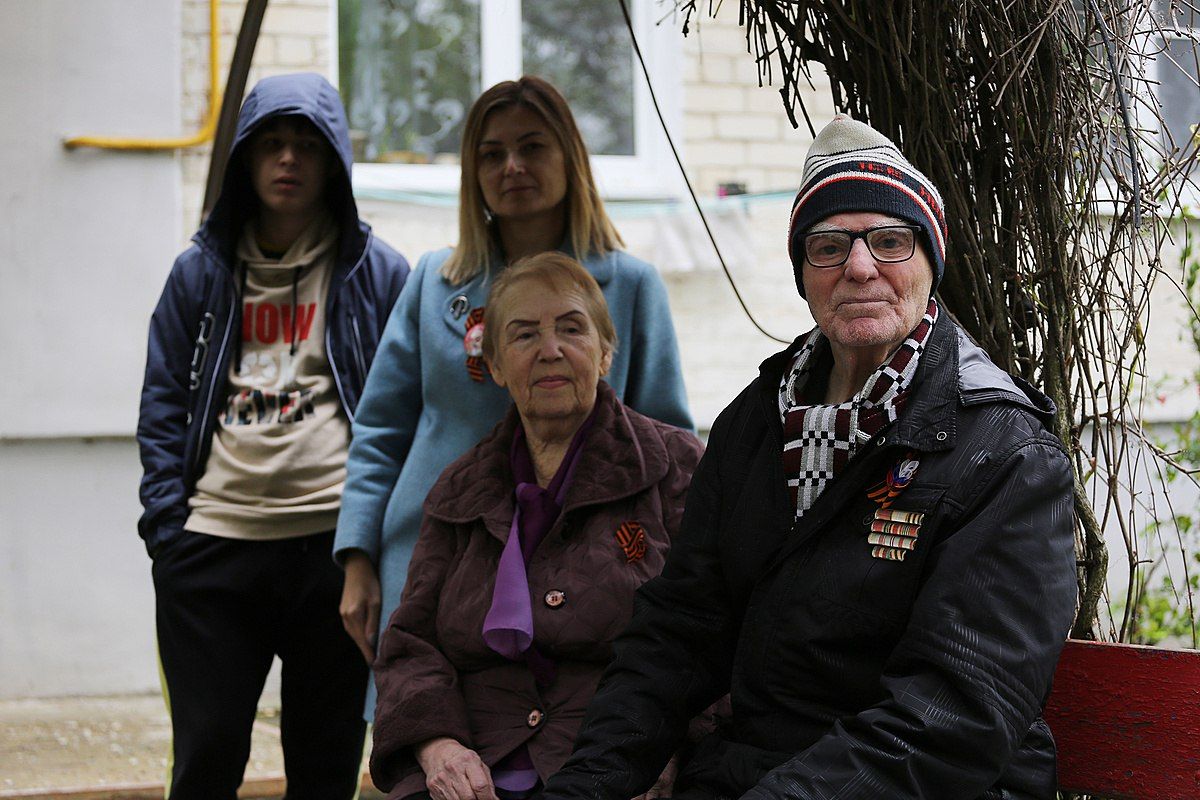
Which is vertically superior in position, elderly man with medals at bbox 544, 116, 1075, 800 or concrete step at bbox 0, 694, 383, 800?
elderly man with medals at bbox 544, 116, 1075, 800

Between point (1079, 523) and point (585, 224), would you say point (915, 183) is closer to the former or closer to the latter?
point (1079, 523)

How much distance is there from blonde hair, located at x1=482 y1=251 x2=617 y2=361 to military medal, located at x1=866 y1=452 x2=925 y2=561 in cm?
101

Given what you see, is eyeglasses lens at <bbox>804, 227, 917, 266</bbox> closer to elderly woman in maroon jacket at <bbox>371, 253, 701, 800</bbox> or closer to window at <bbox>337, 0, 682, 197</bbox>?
elderly woman in maroon jacket at <bbox>371, 253, 701, 800</bbox>

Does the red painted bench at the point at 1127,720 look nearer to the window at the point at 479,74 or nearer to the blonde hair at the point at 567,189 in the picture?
the blonde hair at the point at 567,189

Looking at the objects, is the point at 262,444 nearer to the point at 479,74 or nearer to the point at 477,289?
the point at 477,289

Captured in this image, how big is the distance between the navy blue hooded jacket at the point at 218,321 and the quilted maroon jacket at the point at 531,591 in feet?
2.74

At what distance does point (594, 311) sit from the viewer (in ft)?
9.47

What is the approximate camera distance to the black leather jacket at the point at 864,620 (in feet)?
6.08

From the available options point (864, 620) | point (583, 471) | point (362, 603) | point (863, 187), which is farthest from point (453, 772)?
point (863, 187)

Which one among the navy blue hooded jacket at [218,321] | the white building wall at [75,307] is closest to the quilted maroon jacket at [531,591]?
the navy blue hooded jacket at [218,321]

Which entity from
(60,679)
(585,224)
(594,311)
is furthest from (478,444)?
(60,679)

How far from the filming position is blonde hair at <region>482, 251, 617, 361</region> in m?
2.89

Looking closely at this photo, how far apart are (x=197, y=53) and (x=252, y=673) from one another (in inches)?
144

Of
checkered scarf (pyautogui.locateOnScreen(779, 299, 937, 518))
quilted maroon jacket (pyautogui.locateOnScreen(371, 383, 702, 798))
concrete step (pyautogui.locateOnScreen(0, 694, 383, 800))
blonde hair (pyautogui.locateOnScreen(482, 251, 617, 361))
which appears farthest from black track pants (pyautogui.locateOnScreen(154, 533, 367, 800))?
checkered scarf (pyautogui.locateOnScreen(779, 299, 937, 518))
